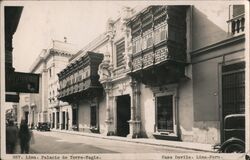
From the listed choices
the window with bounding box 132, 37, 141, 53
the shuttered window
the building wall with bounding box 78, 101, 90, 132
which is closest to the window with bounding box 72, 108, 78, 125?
the building wall with bounding box 78, 101, 90, 132

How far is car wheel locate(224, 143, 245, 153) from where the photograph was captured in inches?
279

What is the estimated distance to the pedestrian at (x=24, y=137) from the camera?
8039mm

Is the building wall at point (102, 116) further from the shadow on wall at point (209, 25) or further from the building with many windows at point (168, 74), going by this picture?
the shadow on wall at point (209, 25)

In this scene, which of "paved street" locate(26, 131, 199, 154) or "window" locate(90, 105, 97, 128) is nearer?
"paved street" locate(26, 131, 199, 154)

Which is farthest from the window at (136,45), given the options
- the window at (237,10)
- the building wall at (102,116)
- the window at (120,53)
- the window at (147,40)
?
the window at (237,10)

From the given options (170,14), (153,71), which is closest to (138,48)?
(153,71)

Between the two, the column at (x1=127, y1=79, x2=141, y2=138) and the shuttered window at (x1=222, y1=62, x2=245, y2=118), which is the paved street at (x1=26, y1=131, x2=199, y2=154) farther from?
the column at (x1=127, y1=79, x2=141, y2=138)

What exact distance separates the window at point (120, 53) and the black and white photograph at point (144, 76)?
0.05 meters

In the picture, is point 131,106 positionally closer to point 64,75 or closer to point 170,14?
point 170,14

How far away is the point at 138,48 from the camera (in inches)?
486

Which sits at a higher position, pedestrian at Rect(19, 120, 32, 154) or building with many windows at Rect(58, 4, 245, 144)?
building with many windows at Rect(58, 4, 245, 144)

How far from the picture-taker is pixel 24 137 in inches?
328

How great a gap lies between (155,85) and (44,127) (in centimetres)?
1165

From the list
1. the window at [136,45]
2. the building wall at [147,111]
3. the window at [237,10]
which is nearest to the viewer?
the window at [237,10]
